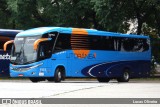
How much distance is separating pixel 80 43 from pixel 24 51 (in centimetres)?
334

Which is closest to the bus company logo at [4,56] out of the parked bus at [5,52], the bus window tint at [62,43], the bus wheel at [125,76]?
the parked bus at [5,52]

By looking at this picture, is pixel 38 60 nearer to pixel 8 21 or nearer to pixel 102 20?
pixel 102 20

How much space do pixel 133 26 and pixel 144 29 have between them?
56.0 inches

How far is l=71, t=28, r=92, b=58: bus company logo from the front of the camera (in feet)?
107

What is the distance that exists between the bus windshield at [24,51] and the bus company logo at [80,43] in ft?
7.79

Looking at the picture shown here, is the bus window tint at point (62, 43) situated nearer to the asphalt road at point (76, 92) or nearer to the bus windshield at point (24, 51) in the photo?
the bus windshield at point (24, 51)

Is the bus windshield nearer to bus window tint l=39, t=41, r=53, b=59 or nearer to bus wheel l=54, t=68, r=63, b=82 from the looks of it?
bus window tint l=39, t=41, r=53, b=59

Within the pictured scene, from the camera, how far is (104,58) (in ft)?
114

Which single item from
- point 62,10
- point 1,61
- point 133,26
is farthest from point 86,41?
point 133,26

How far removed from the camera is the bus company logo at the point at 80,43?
3266 centimetres

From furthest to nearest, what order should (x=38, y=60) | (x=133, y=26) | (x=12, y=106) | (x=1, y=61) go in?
(x=133, y=26), (x=1, y=61), (x=38, y=60), (x=12, y=106)

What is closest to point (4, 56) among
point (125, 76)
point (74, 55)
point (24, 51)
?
point (24, 51)

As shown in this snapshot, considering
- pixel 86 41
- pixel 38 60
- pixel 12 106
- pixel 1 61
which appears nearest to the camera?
A: pixel 12 106

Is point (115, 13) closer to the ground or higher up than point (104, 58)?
higher up
